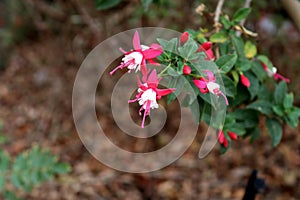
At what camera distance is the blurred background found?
1.84 metres

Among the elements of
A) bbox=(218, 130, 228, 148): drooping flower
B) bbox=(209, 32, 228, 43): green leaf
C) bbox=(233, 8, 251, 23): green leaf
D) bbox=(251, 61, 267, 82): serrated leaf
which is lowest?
bbox=(218, 130, 228, 148): drooping flower

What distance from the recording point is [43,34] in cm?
288

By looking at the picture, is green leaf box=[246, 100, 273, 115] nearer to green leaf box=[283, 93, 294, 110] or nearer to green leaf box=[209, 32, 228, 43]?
green leaf box=[283, 93, 294, 110]

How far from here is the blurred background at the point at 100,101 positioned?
6.05 ft

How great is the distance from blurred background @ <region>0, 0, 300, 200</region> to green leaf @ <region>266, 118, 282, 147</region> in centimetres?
34

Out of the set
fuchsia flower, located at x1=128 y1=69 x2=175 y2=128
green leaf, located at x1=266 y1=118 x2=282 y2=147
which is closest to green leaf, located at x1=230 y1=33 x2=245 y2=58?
green leaf, located at x1=266 y1=118 x2=282 y2=147

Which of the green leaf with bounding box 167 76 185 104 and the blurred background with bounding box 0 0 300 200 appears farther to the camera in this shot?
the blurred background with bounding box 0 0 300 200

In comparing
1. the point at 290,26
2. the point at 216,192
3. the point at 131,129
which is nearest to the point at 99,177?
the point at 131,129

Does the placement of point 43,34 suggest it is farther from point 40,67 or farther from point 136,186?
point 136,186

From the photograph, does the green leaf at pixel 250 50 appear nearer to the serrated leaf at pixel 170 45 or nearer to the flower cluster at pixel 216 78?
the flower cluster at pixel 216 78

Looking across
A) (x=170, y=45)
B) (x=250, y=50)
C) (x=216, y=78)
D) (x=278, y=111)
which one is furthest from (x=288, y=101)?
(x=170, y=45)

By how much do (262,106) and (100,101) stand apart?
1.38 m

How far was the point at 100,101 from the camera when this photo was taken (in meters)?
2.32

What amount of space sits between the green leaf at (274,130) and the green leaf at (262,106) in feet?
0.09
